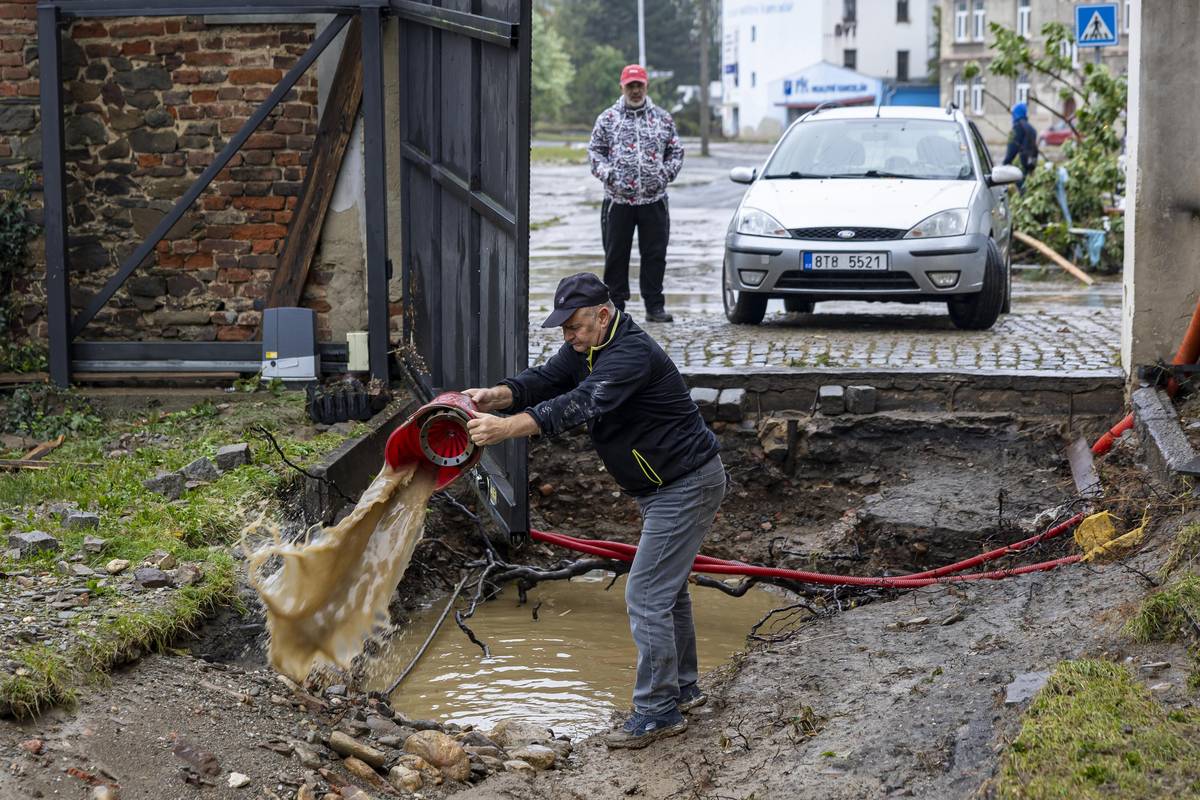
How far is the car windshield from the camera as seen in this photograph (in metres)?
12.2

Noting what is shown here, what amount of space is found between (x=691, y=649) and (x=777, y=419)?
3375 mm

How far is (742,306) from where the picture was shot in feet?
39.7

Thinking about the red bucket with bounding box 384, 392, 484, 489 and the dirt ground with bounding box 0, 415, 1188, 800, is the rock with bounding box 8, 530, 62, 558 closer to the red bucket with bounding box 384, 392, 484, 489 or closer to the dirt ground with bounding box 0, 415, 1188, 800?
the dirt ground with bounding box 0, 415, 1188, 800

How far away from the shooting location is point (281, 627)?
593cm

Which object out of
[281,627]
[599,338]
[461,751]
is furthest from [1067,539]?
[281,627]

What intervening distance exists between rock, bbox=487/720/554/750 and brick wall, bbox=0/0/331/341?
17.4 ft

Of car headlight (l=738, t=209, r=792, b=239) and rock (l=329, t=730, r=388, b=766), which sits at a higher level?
car headlight (l=738, t=209, r=792, b=239)

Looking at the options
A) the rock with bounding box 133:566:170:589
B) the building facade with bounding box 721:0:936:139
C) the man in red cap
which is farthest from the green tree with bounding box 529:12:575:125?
the rock with bounding box 133:566:170:589

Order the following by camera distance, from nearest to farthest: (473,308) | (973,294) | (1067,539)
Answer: (1067,539) < (473,308) < (973,294)

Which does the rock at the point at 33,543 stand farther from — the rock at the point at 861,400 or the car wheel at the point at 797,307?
the car wheel at the point at 797,307

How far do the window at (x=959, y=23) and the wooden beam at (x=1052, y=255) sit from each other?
47428mm

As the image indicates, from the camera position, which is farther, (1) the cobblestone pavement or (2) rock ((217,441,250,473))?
(1) the cobblestone pavement

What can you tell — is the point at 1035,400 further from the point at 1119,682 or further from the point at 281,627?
the point at 281,627

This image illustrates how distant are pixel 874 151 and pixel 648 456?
290 inches
